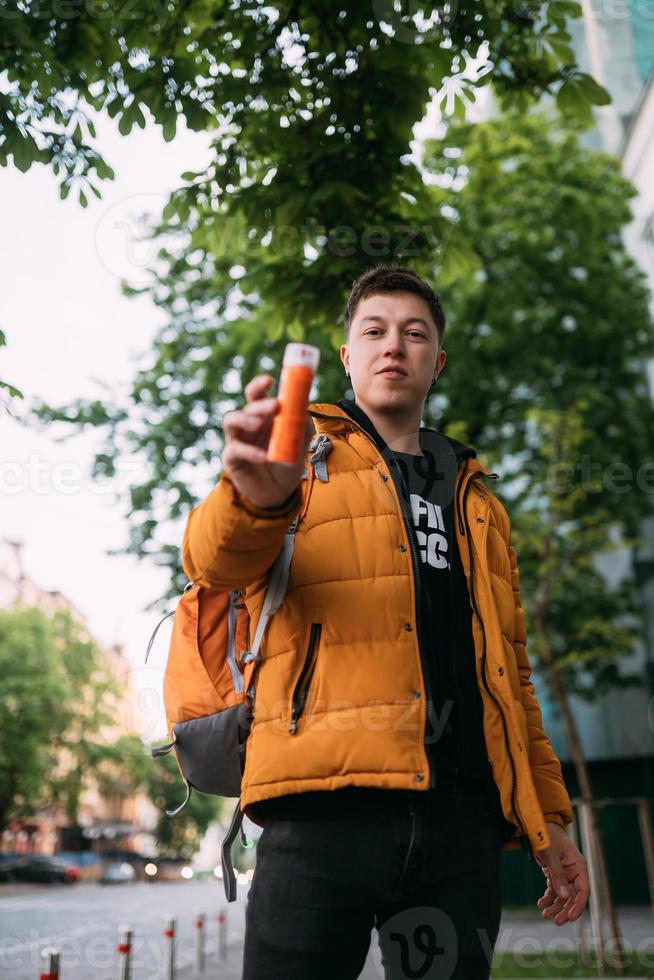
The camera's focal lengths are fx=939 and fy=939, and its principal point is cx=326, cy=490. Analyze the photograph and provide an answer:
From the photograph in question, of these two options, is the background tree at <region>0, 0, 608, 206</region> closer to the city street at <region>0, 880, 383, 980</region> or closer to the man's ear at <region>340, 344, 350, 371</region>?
the man's ear at <region>340, 344, 350, 371</region>

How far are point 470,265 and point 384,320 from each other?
3.47 m

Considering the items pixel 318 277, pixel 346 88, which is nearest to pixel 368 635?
pixel 318 277

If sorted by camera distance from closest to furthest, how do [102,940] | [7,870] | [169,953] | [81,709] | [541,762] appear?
[541,762] < [169,953] < [102,940] < [7,870] < [81,709]

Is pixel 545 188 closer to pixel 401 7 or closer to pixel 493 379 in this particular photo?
pixel 493 379

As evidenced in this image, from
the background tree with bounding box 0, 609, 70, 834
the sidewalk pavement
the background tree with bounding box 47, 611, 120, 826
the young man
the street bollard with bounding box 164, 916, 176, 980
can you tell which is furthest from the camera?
the background tree with bounding box 47, 611, 120, 826

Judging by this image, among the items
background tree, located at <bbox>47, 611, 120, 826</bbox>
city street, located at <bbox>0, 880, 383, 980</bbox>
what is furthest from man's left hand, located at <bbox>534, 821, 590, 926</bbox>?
background tree, located at <bbox>47, 611, 120, 826</bbox>

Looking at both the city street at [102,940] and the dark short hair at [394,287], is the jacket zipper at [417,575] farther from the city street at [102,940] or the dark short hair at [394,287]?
the city street at [102,940]

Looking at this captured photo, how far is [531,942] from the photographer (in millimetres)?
13508

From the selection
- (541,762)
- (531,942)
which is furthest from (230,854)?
(531,942)

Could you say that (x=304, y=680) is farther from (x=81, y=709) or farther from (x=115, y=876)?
(x=115, y=876)

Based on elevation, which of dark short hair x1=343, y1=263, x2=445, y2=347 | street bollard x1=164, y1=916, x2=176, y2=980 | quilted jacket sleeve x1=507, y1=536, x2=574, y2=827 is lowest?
street bollard x1=164, y1=916, x2=176, y2=980

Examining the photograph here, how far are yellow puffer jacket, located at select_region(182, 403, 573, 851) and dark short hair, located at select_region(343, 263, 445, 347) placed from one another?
0.37m

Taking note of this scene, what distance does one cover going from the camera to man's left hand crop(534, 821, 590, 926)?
2.16 meters

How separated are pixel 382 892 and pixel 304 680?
45 cm
